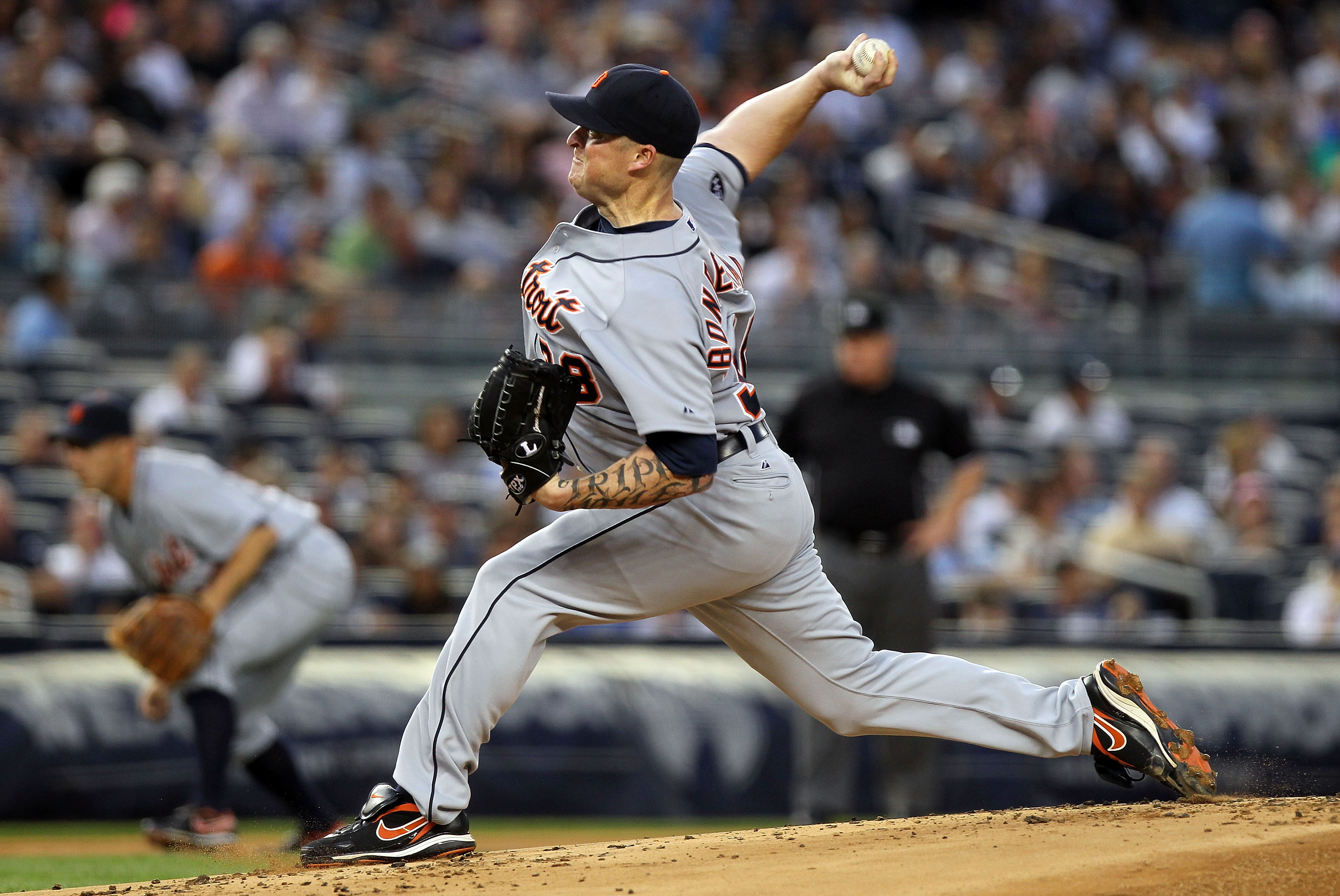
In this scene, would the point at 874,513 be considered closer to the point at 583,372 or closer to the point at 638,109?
the point at 583,372

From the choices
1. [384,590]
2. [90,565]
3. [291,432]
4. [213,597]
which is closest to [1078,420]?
[384,590]

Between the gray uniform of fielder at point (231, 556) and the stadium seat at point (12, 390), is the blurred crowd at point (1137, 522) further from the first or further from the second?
the stadium seat at point (12, 390)

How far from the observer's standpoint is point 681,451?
366 centimetres

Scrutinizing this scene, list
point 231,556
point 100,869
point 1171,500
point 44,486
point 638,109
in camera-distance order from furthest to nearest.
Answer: point 1171,500 → point 44,486 → point 231,556 → point 100,869 → point 638,109

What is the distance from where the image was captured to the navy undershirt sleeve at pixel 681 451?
12.0ft

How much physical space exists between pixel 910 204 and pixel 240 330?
527cm

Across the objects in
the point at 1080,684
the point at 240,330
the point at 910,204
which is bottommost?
the point at 1080,684

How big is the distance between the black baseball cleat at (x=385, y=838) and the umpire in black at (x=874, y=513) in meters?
2.99

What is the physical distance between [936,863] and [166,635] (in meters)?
3.02

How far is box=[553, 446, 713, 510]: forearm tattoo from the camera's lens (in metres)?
3.66

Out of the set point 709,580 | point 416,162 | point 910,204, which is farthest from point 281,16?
point 709,580

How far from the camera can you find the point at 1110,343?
1172 centimetres

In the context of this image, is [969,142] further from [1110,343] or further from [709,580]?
[709,580]

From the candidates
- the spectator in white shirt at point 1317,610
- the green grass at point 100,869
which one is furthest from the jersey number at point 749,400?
the spectator in white shirt at point 1317,610
